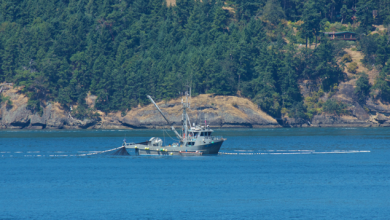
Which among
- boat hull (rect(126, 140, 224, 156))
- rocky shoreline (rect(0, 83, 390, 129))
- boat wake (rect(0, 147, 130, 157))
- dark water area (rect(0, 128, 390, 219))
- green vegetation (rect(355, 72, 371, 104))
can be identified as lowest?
dark water area (rect(0, 128, 390, 219))

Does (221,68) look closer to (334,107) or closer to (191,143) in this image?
(334,107)

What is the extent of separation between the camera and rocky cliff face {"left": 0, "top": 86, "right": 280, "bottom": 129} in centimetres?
16900

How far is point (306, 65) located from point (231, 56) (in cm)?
2553

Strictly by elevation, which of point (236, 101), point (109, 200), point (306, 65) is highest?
point (306, 65)

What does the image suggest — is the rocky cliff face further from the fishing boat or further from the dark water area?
the fishing boat

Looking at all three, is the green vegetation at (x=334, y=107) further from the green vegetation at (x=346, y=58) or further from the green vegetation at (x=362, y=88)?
the green vegetation at (x=346, y=58)

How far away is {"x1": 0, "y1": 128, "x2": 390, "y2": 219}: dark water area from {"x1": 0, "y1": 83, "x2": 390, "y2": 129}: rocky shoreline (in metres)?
56.9

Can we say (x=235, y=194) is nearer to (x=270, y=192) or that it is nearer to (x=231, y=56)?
(x=270, y=192)

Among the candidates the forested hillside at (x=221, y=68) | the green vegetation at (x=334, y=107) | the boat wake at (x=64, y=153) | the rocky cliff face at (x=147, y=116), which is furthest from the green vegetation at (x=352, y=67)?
the boat wake at (x=64, y=153)

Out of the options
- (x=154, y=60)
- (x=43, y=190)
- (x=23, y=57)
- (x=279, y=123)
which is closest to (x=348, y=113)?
(x=279, y=123)

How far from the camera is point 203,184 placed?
66.9 m

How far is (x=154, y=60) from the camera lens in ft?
636

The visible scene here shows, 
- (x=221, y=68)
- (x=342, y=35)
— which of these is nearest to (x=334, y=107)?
(x=342, y=35)

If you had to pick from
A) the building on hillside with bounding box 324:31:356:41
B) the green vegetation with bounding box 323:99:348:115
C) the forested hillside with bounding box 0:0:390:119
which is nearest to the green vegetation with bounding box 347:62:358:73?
the forested hillside with bounding box 0:0:390:119
